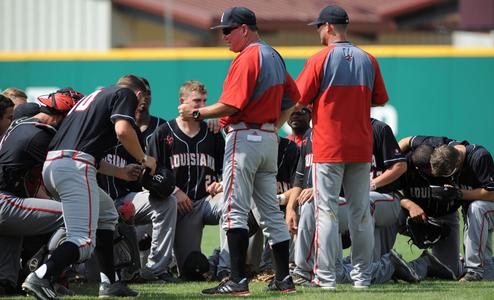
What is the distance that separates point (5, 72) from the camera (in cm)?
1753

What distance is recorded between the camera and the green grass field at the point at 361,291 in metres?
6.42

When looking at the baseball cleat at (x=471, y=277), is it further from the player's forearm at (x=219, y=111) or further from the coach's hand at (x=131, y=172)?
the coach's hand at (x=131, y=172)

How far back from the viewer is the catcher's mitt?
7867 millimetres

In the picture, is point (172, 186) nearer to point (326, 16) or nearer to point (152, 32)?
point (326, 16)

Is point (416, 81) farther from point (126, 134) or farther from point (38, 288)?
point (38, 288)

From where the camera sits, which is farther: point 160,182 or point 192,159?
point 192,159

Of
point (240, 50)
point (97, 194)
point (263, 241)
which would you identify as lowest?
point (263, 241)

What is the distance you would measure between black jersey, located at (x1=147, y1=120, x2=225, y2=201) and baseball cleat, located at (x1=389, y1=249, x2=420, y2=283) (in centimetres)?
168

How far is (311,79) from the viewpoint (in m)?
6.77

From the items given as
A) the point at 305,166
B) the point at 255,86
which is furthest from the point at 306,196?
the point at 255,86

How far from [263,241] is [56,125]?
2.13m

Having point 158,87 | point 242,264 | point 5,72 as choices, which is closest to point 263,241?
point 242,264

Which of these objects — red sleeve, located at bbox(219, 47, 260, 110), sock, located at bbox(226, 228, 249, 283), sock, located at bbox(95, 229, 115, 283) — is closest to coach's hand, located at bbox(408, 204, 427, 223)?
sock, located at bbox(226, 228, 249, 283)

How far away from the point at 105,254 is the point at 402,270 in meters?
2.24
